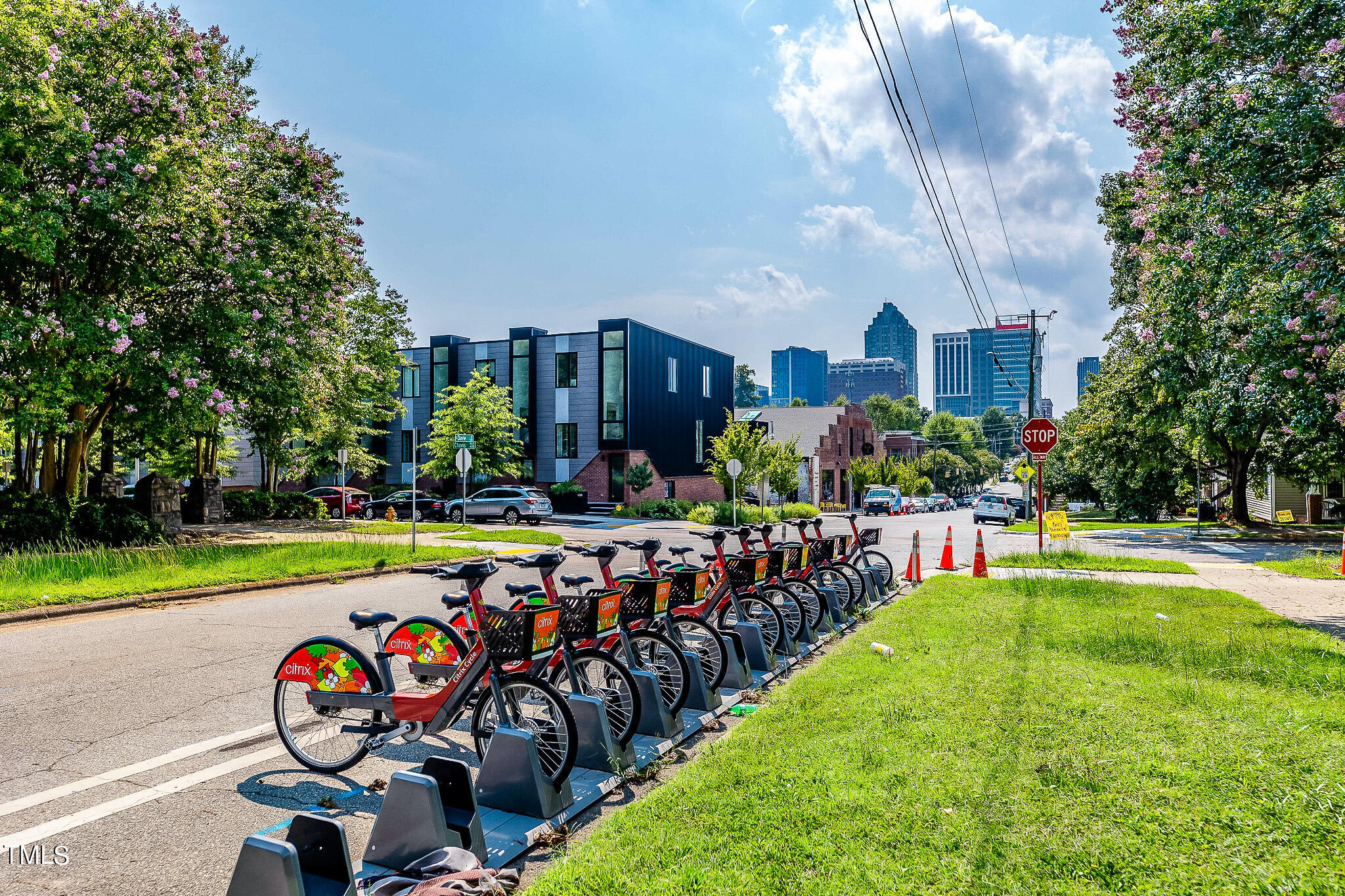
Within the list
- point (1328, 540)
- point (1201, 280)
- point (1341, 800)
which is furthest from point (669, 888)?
point (1328, 540)

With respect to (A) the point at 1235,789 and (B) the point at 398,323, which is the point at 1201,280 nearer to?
(A) the point at 1235,789

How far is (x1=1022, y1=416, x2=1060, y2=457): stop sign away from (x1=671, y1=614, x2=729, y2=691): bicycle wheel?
1222cm

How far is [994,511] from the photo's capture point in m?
41.2

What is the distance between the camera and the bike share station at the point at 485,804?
10.1 feet

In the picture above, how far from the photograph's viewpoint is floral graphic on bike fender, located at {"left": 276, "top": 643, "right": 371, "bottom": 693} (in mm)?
4969

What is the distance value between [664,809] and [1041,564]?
1488 cm

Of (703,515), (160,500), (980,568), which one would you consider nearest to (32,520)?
(160,500)

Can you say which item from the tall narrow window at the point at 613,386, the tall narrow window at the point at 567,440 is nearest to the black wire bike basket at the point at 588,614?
the tall narrow window at the point at 613,386

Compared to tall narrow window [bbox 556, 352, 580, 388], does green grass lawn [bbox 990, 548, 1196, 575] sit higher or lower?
lower

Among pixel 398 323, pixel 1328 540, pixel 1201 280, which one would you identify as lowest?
pixel 1328 540

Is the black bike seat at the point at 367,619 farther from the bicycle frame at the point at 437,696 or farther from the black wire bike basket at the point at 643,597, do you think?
the black wire bike basket at the point at 643,597

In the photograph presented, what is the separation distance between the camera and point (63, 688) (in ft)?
22.9

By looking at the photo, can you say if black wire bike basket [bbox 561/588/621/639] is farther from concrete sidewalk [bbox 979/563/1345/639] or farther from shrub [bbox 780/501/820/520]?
shrub [bbox 780/501/820/520]

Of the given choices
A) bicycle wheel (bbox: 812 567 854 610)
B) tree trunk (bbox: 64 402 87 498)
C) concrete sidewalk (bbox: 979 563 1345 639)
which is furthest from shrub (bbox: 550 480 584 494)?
bicycle wheel (bbox: 812 567 854 610)
